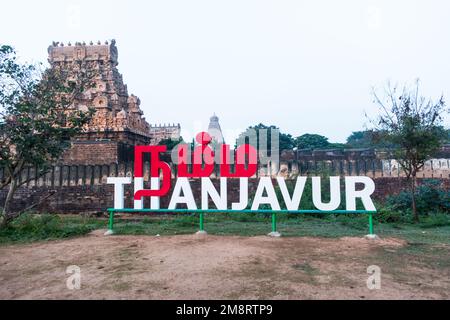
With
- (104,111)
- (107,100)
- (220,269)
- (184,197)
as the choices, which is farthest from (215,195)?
(107,100)

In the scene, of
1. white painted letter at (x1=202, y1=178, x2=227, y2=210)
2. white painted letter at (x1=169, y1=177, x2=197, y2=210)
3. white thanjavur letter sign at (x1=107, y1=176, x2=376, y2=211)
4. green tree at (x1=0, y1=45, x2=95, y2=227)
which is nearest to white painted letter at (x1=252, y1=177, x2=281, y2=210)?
white thanjavur letter sign at (x1=107, y1=176, x2=376, y2=211)

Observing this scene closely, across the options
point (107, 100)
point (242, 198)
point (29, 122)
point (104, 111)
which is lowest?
point (242, 198)

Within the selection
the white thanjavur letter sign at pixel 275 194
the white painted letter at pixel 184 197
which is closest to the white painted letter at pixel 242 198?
the white thanjavur letter sign at pixel 275 194

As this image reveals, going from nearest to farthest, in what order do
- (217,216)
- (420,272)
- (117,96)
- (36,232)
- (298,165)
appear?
1. (420,272)
2. (36,232)
3. (217,216)
4. (298,165)
5. (117,96)

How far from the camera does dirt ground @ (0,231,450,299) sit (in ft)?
12.3

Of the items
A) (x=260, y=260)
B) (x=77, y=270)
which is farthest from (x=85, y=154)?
(x=260, y=260)

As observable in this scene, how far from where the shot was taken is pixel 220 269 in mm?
4605

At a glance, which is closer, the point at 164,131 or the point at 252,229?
the point at 252,229

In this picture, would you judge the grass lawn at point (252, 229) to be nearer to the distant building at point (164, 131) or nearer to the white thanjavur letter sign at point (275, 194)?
Answer: the white thanjavur letter sign at point (275, 194)

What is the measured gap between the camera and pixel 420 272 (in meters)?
4.61

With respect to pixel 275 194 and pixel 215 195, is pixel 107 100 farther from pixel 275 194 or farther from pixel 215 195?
pixel 275 194
